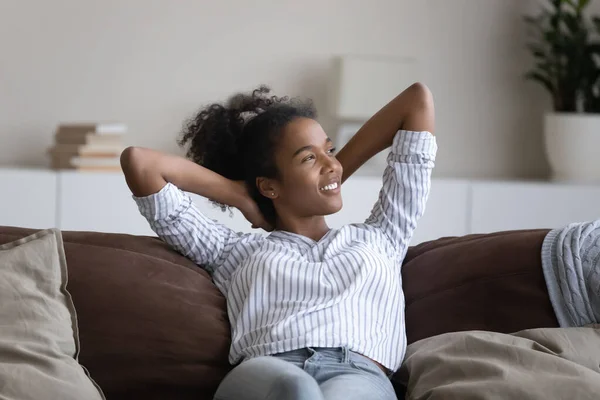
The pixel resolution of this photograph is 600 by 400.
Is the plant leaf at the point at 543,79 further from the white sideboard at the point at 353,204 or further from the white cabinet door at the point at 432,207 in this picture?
the white cabinet door at the point at 432,207

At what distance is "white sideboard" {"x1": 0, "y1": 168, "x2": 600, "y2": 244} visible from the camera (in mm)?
3618

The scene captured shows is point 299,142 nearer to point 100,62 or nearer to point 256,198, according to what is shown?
point 256,198

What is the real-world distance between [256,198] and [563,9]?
263cm

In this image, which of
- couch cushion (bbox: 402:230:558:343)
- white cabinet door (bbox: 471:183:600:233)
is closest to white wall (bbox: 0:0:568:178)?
white cabinet door (bbox: 471:183:600:233)

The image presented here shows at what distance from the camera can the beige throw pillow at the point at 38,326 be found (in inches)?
69.2

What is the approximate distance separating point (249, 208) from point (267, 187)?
7 centimetres

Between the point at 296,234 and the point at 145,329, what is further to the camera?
the point at 296,234

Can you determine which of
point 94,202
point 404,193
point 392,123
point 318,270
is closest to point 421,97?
point 392,123

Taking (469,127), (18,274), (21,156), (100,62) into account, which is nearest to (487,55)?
(469,127)

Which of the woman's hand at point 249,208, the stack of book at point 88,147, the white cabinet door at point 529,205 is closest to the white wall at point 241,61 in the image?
the stack of book at point 88,147

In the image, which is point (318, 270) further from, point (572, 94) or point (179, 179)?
point (572, 94)

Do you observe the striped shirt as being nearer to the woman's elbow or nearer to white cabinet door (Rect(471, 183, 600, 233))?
the woman's elbow

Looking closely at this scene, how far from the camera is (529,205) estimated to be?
3932mm

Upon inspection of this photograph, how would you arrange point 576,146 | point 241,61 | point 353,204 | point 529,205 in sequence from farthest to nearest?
1. point 241,61
2. point 576,146
3. point 529,205
4. point 353,204
